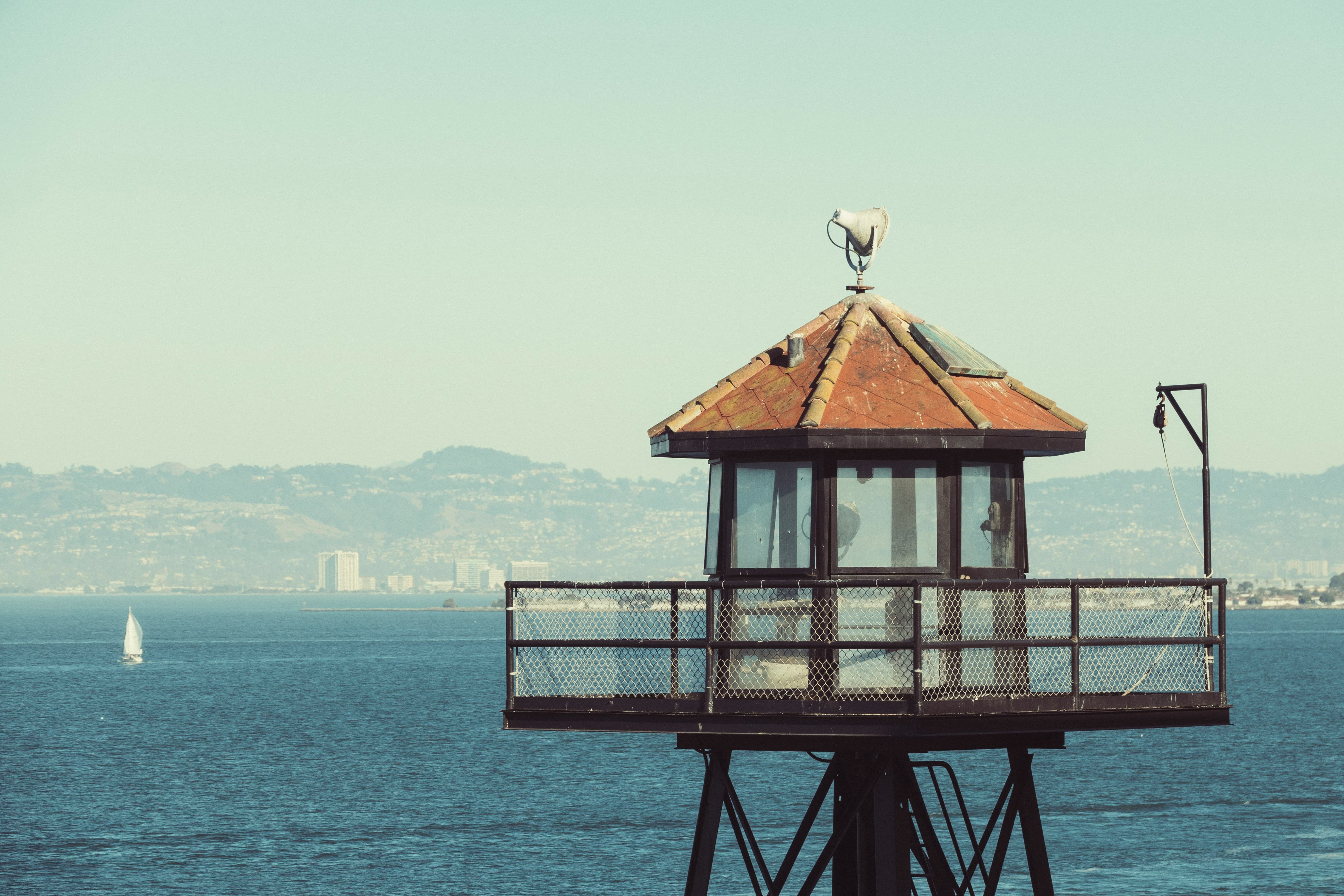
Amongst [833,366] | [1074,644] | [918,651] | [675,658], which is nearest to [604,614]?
[675,658]

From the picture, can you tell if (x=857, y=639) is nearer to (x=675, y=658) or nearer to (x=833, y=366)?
(x=675, y=658)

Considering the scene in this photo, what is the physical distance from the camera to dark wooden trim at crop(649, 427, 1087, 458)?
53.8 feet

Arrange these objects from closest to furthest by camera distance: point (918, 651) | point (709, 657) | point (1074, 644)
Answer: point (918, 651) < point (709, 657) < point (1074, 644)

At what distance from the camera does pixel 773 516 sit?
17078mm

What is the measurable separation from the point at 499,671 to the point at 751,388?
565 ft

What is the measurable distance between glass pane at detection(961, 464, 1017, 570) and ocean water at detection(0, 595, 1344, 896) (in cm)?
4631

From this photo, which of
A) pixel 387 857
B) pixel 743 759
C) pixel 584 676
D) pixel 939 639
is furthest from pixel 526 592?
pixel 743 759

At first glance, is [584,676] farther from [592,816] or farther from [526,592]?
[592,816]

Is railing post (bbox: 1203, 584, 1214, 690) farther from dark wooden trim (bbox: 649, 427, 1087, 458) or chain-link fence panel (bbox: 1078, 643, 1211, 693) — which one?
dark wooden trim (bbox: 649, 427, 1087, 458)

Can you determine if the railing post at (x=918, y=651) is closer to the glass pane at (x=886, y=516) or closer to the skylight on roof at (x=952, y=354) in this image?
the glass pane at (x=886, y=516)

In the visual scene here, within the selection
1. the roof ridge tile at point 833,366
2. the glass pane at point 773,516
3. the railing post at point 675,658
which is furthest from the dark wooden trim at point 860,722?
the roof ridge tile at point 833,366

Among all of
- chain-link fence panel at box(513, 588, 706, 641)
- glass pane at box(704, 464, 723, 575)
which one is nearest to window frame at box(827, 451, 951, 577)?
glass pane at box(704, 464, 723, 575)

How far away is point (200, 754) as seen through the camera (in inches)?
4269

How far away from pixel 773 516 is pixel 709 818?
121 inches
